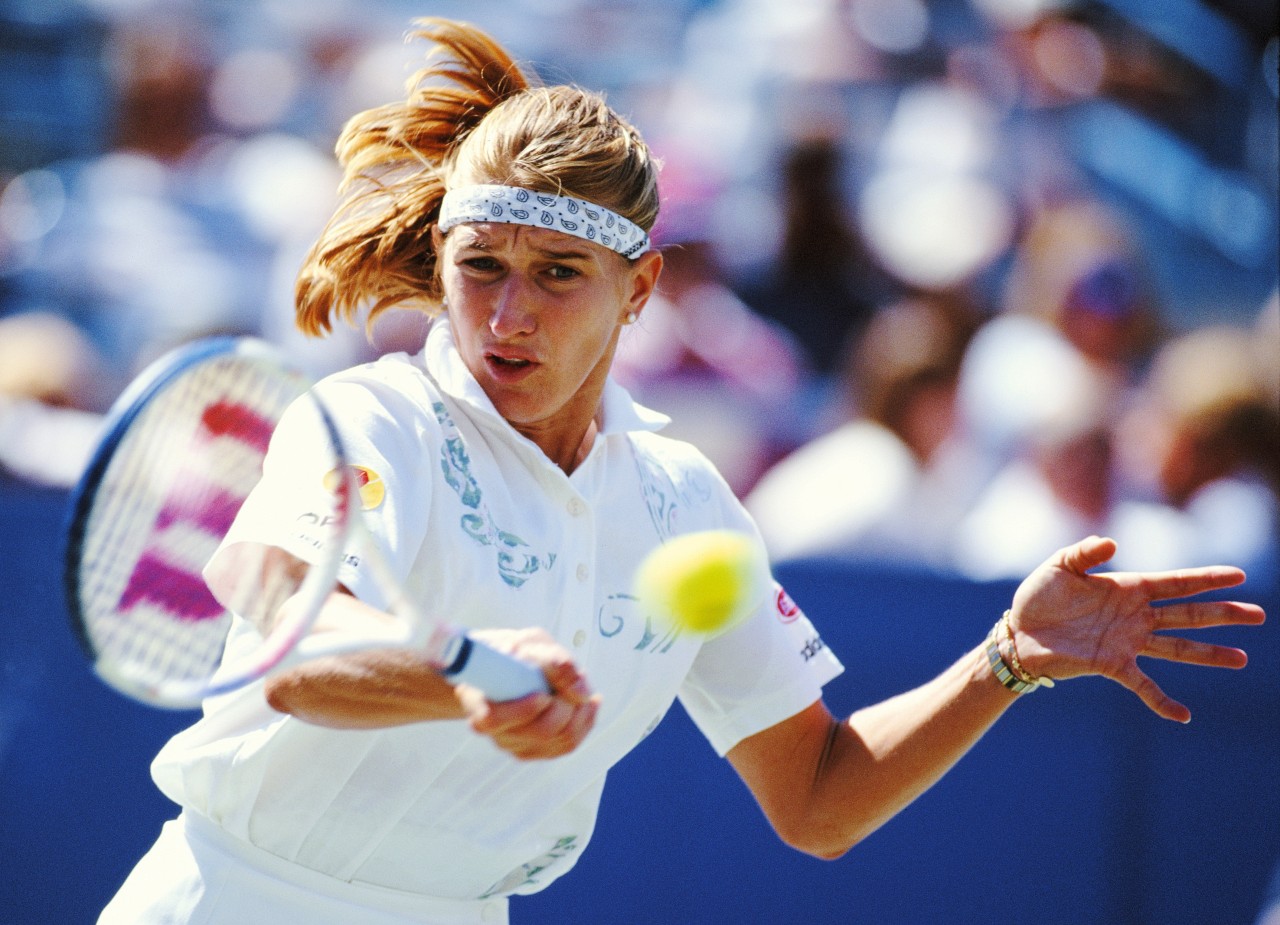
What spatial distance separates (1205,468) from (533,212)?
2.72m

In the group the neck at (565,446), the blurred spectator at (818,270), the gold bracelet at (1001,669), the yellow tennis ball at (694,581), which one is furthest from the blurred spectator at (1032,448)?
the neck at (565,446)

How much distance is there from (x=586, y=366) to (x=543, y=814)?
685mm

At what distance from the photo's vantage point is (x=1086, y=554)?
2328mm

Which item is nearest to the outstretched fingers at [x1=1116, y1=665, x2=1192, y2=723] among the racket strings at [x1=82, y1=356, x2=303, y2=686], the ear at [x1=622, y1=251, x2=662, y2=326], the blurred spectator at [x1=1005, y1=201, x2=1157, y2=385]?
the ear at [x1=622, y1=251, x2=662, y2=326]

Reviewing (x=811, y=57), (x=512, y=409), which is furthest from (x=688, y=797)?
(x=811, y=57)

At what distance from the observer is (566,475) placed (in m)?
2.29

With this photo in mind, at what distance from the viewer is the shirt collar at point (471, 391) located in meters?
2.16

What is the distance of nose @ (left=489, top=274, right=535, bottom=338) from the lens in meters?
2.16

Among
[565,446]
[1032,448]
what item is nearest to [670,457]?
[565,446]

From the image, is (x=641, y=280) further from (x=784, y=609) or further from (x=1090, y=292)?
(x=1090, y=292)

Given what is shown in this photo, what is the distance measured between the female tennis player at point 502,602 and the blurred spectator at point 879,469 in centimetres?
136

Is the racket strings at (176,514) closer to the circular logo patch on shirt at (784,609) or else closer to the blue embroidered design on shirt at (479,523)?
the blue embroidered design on shirt at (479,523)

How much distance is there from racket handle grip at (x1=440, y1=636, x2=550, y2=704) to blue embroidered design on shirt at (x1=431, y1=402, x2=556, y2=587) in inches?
16.8

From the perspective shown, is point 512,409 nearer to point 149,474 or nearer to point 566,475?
point 566,475
